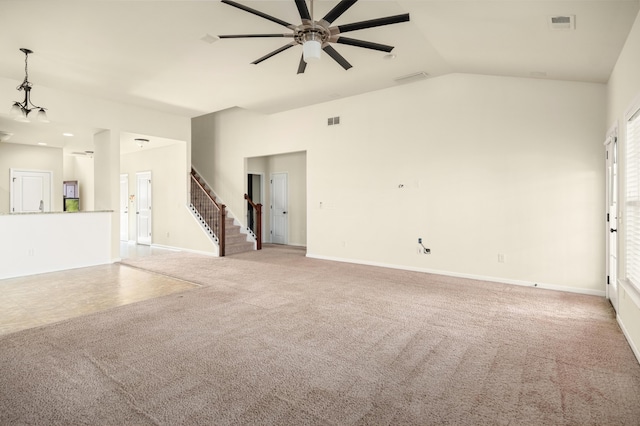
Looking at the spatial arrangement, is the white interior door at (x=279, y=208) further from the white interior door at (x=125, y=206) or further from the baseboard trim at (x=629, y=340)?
the baseboard trim at (x=629, y=340)

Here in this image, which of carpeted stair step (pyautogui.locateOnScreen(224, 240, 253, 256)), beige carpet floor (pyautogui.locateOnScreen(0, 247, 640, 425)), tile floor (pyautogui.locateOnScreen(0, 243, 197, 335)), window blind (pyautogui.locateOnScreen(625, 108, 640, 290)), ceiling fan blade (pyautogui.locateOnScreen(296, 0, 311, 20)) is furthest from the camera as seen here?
carpeted stair step (pyautogui.locateOnScreen(224, 240, 253, 256))

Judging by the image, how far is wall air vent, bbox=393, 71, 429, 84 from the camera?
581 cm

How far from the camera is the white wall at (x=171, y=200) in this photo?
8617mm

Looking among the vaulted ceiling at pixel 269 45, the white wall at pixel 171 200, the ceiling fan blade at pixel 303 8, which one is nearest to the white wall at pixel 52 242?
the white wall at pixel 171 200

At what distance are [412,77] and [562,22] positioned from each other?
2.85 metres

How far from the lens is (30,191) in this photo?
910 centimetres

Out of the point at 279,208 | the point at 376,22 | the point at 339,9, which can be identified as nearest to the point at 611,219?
the point at 376,22

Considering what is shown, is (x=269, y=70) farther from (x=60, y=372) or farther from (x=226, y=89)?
(x=60, y=372)

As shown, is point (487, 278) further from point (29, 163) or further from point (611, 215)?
point (29, 163)

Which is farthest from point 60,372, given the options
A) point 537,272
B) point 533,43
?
point 537,272

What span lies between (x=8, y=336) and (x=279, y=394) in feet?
9.71

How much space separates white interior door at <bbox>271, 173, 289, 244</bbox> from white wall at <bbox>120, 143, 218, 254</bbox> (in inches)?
96.6

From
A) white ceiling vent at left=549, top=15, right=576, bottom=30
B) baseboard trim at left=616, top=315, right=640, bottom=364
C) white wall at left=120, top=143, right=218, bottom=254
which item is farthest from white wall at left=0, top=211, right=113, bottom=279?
baseboard trim at left=616, top=315, right=640, bottom=364

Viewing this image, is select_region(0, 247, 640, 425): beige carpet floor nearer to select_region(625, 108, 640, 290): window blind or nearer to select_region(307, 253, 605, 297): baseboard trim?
select_region(307, 253, 605, 297): baseboard trim
